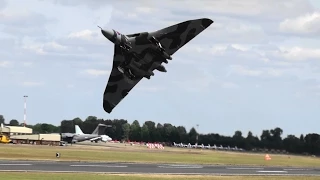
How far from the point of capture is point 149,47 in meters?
39.2

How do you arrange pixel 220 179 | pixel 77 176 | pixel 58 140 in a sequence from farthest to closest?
1. pixel 58 140
2. pixel 220 179
3. pixel 77 176

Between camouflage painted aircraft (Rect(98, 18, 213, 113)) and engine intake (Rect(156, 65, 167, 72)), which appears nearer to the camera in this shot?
camouflage painted aircraft (Rect(98, 18, 213, 113))

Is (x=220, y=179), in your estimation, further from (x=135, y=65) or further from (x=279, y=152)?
(x=279, y=152)

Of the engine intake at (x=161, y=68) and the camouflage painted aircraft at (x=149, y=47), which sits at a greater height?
the camouflage painted aircraft at (x=149, y=47)

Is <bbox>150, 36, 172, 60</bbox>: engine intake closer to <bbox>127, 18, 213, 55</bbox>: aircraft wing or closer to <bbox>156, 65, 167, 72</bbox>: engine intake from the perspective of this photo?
<bbox>127, 18, 213, 55</bbox>: aircraft wing

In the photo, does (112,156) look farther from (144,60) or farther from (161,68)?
(144,60)

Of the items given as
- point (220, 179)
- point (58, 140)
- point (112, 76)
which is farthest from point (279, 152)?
point (112, 76)

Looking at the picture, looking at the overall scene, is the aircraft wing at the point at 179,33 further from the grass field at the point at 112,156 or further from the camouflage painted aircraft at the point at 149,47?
the grass field at the point at 112,156

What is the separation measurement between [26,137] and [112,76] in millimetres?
131470

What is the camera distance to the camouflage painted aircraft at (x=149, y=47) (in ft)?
129

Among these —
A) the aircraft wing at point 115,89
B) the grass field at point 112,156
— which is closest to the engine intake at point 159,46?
the aircraft wing at point 115,89

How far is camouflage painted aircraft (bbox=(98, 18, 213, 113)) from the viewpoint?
39188 millimetres

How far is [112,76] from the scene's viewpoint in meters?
42.1

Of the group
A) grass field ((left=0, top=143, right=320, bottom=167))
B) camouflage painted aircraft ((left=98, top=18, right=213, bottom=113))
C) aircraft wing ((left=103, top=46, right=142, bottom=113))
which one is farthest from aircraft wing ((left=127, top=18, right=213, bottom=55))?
grass field ((left=0, top=143, right=320, bottom=167))
